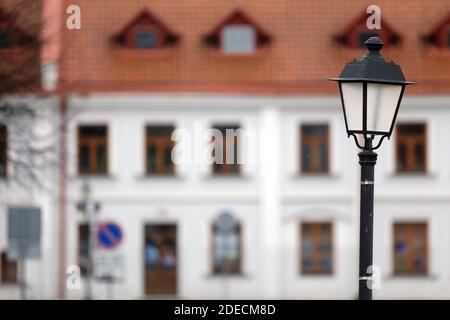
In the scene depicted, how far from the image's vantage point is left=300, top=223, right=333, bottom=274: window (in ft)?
Result: 104

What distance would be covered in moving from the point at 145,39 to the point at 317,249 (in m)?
6.19

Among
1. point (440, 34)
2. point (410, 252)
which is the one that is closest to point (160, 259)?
point (410, 252)

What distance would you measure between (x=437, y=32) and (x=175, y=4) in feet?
20.6

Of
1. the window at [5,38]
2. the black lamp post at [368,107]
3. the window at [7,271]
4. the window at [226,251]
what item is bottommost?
the window at [7,271]

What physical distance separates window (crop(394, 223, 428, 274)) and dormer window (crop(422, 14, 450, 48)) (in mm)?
4147

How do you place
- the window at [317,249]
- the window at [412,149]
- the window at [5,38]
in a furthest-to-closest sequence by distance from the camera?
the window at [317,249], the window at [412,149], the window at [5,38]

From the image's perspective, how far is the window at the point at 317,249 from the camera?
3178cm

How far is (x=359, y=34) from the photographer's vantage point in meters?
30.6

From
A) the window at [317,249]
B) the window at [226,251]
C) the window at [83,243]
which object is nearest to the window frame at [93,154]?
the window at [83,243]

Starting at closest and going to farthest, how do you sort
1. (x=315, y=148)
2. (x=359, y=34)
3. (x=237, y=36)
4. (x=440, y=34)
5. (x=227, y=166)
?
(x=440, y=34) → (x=359, y=34) → (x=315, y=148) → (x=237, y=36) → (x=227, y=166)

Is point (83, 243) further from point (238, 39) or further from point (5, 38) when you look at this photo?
point (5, 38)

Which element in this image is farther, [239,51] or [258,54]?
[239,51]

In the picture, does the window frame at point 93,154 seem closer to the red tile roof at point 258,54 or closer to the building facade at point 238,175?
the building facade at point 238,175

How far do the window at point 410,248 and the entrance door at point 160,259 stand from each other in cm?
504
